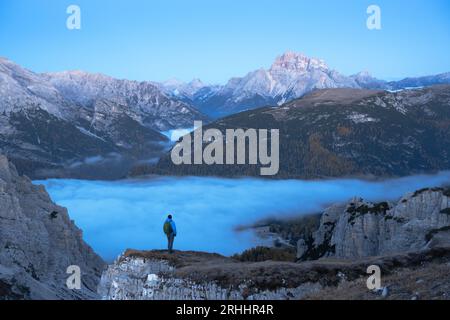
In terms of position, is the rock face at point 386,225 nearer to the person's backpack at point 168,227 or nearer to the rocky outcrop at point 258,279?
the rocky outcrop at point 258,279

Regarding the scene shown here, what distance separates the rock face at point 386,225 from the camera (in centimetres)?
8275

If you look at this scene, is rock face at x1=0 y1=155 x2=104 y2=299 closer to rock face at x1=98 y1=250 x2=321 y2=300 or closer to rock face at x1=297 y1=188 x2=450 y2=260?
rock face at x1=98 y1=250 x2=321 y2=300

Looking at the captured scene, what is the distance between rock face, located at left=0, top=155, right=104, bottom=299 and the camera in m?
103

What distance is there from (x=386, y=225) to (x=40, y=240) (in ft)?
257

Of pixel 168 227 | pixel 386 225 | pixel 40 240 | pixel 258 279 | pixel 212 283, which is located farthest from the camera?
pixel 40 240

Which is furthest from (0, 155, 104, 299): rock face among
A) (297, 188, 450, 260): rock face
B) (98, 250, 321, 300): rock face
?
(297, 188, 450, 260): rock face

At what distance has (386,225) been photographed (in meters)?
92.0

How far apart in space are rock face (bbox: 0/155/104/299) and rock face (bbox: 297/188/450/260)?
2113 inches

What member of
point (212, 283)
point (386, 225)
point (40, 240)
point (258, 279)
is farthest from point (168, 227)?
point (40, 240)

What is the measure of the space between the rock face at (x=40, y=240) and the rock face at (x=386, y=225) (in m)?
53.7

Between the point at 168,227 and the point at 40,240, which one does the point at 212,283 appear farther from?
the point at 40,240
